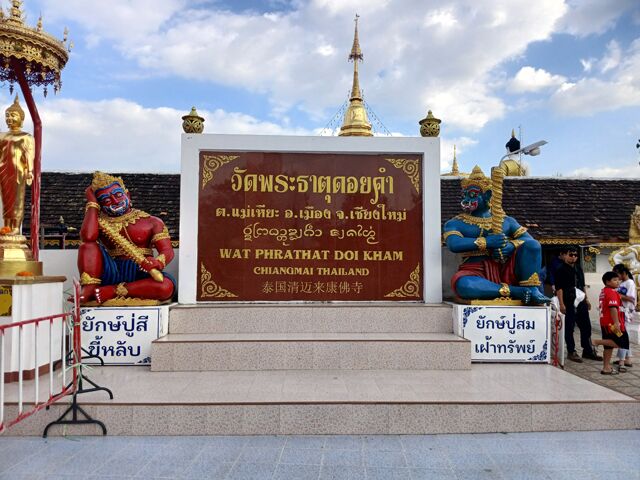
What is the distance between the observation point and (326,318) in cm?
540

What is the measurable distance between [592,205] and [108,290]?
11283 mm

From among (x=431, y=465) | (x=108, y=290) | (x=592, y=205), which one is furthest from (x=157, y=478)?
(x=592, y=205)

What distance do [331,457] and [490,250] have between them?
335 centimetres

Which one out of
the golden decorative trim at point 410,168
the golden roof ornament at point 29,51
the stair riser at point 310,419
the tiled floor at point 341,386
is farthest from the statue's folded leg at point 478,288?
the golden roof ornament at point 29,51

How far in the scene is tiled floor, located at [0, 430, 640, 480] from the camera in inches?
112

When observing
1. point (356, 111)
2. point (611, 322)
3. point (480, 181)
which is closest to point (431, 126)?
point (480, 181)

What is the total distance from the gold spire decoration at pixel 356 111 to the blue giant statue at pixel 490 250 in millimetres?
12860

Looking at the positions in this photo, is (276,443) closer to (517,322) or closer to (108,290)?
(108,290)

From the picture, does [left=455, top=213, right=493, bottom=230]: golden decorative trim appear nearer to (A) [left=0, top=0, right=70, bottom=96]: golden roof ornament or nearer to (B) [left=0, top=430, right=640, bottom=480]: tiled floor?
(B) [left=0, top=430, right=640, bottom=480]: tiled floor

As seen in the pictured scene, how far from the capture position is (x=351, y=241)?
5.83m

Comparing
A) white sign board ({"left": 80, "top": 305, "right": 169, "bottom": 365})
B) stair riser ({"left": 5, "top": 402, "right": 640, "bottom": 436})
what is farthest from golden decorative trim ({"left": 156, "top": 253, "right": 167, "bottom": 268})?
stair riser ({"left": 5, "top": 402, "right": 640, "bottom": 436})

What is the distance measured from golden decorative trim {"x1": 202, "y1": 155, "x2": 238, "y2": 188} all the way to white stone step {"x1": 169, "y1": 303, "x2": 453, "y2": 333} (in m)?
1.65

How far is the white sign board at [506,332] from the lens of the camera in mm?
5031

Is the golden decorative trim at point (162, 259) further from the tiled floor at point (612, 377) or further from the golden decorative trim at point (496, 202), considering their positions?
the tiled floor at point (612, 377)
